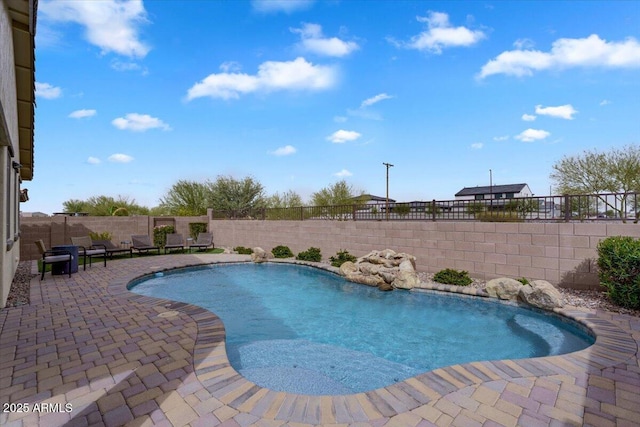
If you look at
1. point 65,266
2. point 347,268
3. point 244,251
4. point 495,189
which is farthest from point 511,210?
point 495,189

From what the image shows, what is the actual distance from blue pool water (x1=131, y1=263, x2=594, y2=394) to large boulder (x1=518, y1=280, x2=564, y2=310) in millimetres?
207

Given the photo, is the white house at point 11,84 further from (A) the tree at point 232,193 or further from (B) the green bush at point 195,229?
(A) the tree at point 232,193

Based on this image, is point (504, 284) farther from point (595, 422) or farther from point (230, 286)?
point (230, 286)

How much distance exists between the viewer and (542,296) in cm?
589

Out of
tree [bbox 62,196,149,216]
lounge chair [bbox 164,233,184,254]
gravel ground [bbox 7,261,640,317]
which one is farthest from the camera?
tree [bbox 62,196,149,216]

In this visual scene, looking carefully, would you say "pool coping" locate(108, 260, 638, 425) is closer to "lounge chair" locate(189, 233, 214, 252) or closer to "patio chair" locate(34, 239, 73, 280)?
"patio chair" locate(34, 239, 73, 280)

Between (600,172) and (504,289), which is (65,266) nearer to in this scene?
(504,289)

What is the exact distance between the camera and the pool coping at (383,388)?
8.18 ft

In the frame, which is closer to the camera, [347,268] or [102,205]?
[347,268]

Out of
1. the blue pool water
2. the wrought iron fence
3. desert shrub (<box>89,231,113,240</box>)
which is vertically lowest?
the blue pool water

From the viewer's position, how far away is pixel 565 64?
29.8 feet

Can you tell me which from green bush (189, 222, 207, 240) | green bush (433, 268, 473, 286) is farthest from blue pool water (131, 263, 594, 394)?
green bush (189, 222, 207, 240)

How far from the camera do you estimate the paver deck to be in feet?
7.88

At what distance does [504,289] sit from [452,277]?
4.45ft
